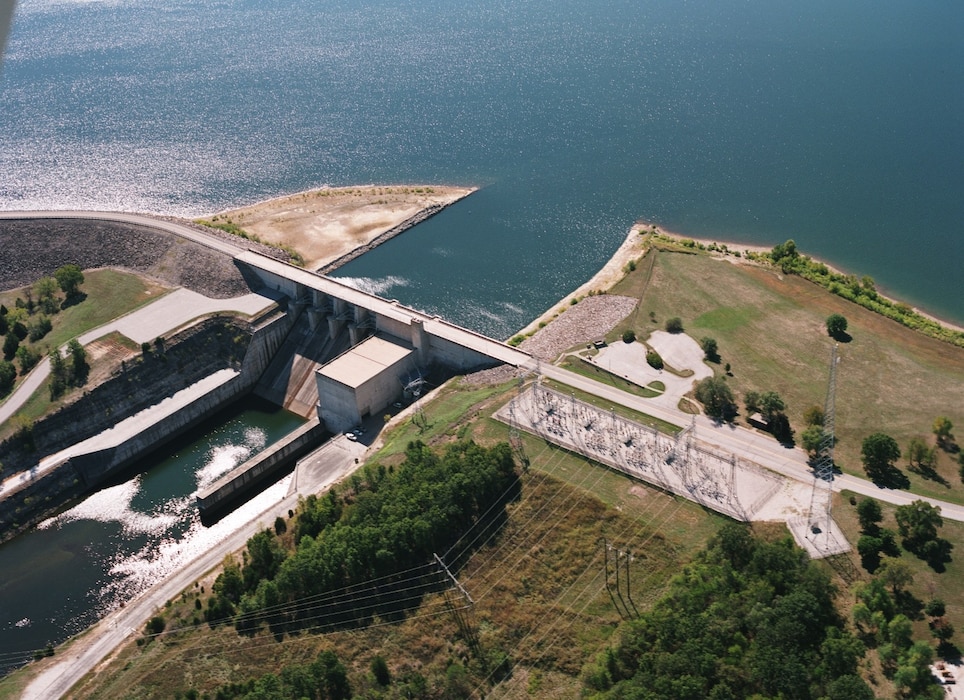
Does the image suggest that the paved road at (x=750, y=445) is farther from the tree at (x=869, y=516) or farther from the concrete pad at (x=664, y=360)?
the tree at (x=869, y=516)

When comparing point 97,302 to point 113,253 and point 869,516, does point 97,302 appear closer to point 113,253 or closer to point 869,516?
point 113,253

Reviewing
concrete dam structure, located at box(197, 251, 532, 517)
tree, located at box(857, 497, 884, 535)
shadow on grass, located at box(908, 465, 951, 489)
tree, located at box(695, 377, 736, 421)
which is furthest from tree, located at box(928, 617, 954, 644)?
concrete dam structure, located at box(197, 251, 532, 517)

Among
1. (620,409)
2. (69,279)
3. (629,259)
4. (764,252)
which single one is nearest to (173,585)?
(620,409)

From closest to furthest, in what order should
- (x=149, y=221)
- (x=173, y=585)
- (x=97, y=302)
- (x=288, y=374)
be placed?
(x=173, y=585), (x=288, y=374), (x=97, y=302), (x=149, y=221)

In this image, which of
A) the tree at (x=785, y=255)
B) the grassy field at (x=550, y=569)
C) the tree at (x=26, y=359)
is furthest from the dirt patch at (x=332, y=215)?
the tree at (x=785, y=255)

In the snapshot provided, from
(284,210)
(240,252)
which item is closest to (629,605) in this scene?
(240,252)

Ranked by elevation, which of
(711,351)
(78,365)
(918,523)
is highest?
(711,351)
